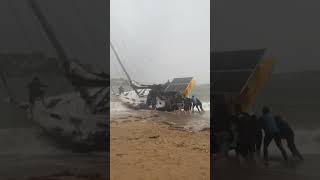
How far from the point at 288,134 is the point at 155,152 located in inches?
56.0

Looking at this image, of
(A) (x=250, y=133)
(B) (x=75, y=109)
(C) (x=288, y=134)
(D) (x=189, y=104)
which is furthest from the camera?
(B) (x=75, y=109)

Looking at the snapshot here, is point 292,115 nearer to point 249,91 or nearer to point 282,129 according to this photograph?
point 282,129

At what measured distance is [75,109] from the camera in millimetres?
5129

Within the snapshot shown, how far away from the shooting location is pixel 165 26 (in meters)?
4.94

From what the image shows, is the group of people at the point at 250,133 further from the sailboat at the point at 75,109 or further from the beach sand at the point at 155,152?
the sailboat at the point at 75,109

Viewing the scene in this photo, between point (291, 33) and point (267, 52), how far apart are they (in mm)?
304

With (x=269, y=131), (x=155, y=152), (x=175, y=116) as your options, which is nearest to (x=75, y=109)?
(x=155, y=152)

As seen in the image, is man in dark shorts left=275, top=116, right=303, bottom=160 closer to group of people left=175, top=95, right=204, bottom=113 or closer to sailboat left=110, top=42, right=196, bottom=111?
group of people left=175, top=95, right=204, bottom=113

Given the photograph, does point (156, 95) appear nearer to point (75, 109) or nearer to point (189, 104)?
point (189, 104)

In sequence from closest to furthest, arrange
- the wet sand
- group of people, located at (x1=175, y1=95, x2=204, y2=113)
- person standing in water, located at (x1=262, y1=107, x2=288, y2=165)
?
1. the wet sand
2. person standing in water, located at (x1=262, y1=107, x2=288, y2=165)
3. group of people, located at (x1=175, y1=95, x2=204, y2=113)

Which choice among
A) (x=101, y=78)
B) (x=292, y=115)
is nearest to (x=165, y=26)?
(x=101, y=78)

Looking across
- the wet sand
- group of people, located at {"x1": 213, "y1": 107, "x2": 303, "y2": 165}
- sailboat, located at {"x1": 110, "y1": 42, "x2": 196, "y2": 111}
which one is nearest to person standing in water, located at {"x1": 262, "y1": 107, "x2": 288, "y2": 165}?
group of people, located at {"x1": 213, "y1": 107, "x2": 303, "y2": 165}

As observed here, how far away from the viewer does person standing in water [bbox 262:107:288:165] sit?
462 cm

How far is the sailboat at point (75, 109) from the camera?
509 cm
